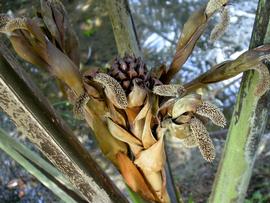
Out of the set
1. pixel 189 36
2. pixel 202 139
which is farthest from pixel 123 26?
pixel 202 139

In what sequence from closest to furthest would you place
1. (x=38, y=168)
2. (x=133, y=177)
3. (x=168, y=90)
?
(x=168, y=90) < (x=133, y=177) < (x=38, y=168)

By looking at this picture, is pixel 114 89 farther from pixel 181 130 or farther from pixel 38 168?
pixel 38 168

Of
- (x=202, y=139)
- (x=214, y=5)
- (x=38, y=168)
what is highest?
(x=214, y=5)

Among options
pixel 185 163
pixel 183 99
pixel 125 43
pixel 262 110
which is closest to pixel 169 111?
pixel 183 99

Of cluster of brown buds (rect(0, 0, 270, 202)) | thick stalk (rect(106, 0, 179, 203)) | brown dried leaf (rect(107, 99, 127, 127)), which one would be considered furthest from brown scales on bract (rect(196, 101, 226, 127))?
thick stalk (rect(106, 0, 179, 203))

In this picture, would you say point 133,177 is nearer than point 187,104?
No

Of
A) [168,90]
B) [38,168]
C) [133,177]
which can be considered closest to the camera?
[168,90]

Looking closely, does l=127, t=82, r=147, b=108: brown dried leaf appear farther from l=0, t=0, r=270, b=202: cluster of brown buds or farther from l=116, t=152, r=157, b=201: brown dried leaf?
l=116, t=152, r=157, b=201: brown dried leaf

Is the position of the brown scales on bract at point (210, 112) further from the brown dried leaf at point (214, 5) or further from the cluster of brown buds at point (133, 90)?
the brown dried leaf at point (214, 5)
